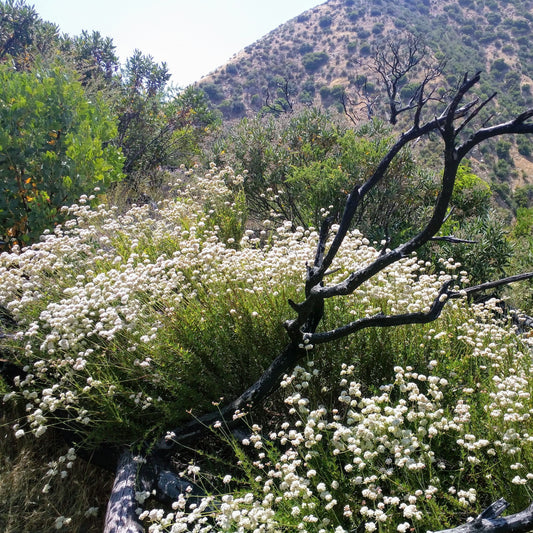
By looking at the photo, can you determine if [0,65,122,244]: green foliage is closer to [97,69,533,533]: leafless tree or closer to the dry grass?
the dry grass

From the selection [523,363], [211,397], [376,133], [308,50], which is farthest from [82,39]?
[308,50]

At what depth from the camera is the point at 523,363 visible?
2932 millimetres

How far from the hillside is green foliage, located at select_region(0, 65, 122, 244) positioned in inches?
1458

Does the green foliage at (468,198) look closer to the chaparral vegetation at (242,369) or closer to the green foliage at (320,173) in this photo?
the green foliage at (320,173)

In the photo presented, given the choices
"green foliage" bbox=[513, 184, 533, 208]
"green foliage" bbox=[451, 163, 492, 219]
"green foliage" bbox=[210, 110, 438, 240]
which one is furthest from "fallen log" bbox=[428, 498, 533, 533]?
"green foliage" bbox=[513, 184, 533, 208]

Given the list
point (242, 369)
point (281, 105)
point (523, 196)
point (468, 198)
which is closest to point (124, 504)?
point (242, 369)

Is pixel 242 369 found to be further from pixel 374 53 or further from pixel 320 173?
pixel 374 53

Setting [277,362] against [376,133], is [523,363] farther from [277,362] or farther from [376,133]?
[376,133]

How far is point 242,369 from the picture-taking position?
3.36m

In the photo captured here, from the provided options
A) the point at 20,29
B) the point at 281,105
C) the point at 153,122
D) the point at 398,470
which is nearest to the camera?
the point at 398,470

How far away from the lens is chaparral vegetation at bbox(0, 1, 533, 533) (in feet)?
7.21

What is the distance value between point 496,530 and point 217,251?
2.60m

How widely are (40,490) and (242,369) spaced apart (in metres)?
1.61

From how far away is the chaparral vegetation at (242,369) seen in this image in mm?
2197
